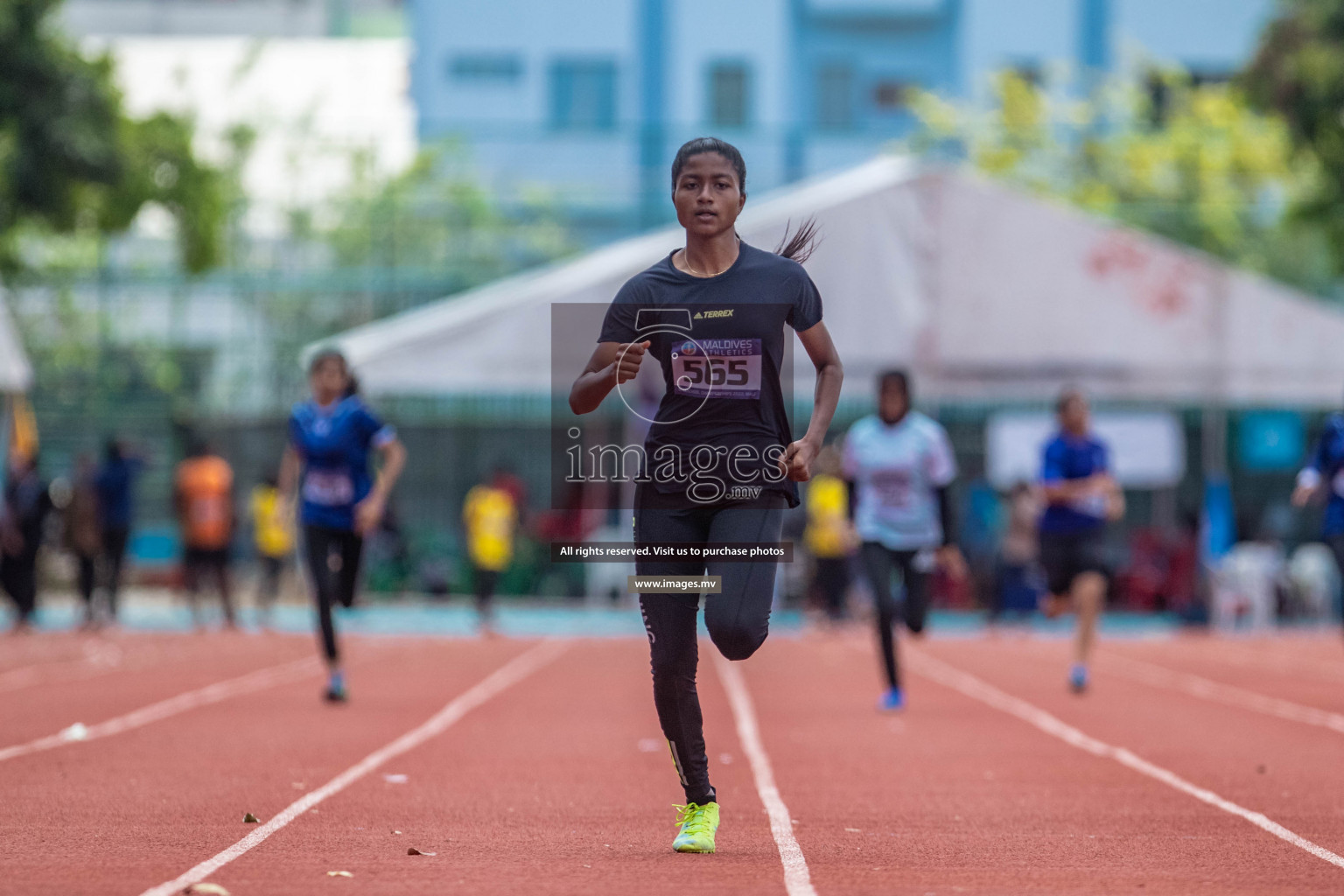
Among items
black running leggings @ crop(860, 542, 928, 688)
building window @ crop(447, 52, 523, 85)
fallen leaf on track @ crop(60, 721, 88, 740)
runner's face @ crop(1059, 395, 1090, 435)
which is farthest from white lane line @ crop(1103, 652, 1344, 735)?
building window @ crop(447, 52, 523, 85)

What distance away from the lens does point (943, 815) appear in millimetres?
7445

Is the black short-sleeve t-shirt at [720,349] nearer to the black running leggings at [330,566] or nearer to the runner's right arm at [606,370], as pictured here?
the runner's right arm at [606,370]

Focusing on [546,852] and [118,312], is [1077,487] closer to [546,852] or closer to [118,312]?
[546,852]

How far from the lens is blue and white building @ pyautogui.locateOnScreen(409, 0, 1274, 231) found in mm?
43156

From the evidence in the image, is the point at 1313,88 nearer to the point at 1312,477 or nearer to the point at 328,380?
the point at 1312,477

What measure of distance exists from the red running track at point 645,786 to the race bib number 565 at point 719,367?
1.42 metres

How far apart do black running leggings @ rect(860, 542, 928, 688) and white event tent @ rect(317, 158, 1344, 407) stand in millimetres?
6503

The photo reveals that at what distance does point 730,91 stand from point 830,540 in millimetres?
23366

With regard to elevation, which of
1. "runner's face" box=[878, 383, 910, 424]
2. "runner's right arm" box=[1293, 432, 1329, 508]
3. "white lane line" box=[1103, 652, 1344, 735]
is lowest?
"white lane line" box=[1103, 652, 1344, 735]

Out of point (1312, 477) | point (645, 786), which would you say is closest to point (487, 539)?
point (1312, 477)

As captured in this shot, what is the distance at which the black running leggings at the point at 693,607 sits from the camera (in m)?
6.12

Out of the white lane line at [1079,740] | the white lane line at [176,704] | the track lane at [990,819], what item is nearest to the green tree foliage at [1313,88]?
the white lane line at [1079,740]

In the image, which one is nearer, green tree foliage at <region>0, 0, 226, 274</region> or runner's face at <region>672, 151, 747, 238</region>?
runner's face at <region>672, 151, 747, 238</region>

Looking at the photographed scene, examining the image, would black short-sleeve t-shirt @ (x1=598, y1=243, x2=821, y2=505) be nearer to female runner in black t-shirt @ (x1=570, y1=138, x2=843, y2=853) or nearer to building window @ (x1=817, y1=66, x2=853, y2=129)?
female runner in black t-shirt @ (x1=570, y1=138, x2=843, y2=853)
